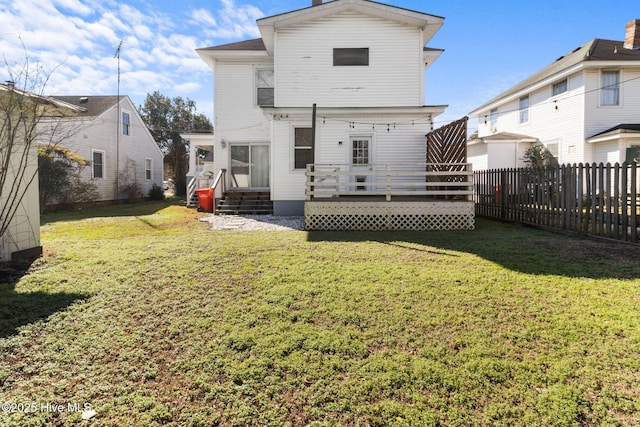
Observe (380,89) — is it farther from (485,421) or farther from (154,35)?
(485,421)

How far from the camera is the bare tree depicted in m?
5.19

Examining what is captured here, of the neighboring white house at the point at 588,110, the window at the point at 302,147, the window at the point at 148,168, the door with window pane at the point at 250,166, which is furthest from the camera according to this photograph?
the window at the point at 148,168

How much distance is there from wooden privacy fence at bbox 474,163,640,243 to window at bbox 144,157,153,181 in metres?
22.4

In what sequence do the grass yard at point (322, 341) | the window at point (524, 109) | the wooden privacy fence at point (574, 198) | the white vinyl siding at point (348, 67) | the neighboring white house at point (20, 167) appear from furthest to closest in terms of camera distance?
the window at point (524, 109)
the white vinyl siding at point (348, 67)
the wooden privacy fence at point (574, 198)
the neighboring white house at point (20, 167)
the grass yard at point (322, 341)

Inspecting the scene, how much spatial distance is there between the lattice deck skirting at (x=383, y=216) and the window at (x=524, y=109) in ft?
51.8

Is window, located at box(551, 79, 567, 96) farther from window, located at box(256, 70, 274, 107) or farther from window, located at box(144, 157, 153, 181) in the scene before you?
window, located at box(144, 157, 153, 181)

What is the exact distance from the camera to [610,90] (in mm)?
16406

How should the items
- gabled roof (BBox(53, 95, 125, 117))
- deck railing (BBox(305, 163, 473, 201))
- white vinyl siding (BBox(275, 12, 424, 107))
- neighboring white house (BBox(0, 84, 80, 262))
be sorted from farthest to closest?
1. gabled roof (BBox(53, 95, 125, 117))
2. white vinyl siding (BBox(275, 12, 424, 107))
3. deck railing (BBox(305, 163, 473, 201))
4. neighboring white house (BBox(0, 84, 80, 262))

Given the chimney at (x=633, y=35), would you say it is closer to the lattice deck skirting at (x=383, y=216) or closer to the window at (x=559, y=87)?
the window at (x=559, y=87)

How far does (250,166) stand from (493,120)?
19.9 m

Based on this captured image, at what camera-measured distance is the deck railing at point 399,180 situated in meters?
9.55

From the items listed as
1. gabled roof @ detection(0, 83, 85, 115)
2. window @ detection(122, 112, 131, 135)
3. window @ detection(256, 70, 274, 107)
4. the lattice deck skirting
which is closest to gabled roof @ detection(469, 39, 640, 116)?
the lattice deck skirting

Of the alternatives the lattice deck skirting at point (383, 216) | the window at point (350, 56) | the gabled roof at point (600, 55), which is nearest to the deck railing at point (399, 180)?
the lattice deck skirting at point (383, 216)

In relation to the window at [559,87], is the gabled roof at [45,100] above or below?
below
